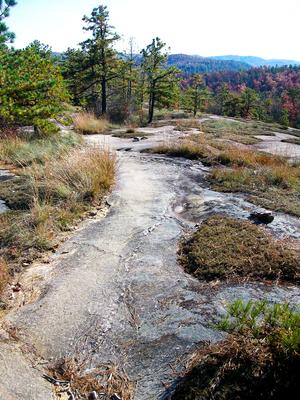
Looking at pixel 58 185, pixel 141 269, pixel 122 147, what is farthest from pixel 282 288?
pixel 122 147

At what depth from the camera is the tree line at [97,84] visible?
8203 mm

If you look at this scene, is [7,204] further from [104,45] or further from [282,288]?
[104,45]

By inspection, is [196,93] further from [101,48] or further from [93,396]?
[93,396]

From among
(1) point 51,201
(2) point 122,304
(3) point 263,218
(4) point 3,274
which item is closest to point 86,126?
(1) point 51,201

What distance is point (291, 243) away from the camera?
4.30 meters

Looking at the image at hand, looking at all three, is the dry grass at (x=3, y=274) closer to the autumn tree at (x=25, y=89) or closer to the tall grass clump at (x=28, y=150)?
the tall grass clump at (x=28, y=150)

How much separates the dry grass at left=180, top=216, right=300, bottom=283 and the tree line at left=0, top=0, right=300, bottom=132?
534 cm

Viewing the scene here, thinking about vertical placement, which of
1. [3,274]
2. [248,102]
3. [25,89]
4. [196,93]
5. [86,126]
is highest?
[25,89]

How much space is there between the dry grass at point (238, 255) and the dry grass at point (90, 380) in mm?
1478

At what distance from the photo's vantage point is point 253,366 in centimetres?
206

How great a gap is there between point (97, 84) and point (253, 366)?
97.0 feet

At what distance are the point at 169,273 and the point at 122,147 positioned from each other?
8.22m

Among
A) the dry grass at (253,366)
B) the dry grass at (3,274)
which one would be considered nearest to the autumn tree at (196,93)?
the dry grass at (3,274)

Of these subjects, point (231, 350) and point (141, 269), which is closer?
point (231, 350)
